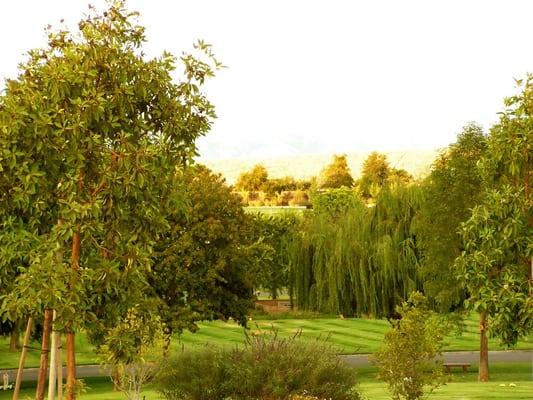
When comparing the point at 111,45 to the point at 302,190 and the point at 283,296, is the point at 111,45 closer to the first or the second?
the point at 283,296

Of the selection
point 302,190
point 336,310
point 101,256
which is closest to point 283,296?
point 336,310

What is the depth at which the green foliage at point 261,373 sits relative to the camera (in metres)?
23.2

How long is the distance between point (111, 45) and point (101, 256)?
11.1 feet

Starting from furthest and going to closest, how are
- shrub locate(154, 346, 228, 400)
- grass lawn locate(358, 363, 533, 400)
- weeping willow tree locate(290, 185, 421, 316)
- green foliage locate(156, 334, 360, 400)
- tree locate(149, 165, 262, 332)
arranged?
weeping willow tree locate(290, 185, 421, 316)
tree locate(149, 165, 262, 332)
grass lawn locate(358, 363, 533, 400)
shrub locate(154, 346, 228, 400)
green foliage locate(156, 334, 360, 400)

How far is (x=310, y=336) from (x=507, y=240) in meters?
35.8

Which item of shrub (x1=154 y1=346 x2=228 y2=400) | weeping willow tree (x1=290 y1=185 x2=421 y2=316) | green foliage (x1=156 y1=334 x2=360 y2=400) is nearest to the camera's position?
green foliage (x1=156 y1=334 x2=360 y2=400)

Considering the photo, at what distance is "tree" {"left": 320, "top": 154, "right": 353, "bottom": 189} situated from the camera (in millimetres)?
153000

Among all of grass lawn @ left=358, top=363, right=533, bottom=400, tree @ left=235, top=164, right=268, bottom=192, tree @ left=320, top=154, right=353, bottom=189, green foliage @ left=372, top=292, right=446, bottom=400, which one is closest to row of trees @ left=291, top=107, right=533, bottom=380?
green foliage @ left=372, top=292, right=446, bottom=400

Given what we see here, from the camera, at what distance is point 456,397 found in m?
27.3

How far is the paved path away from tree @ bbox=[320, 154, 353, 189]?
329 feet

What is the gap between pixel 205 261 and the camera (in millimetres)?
37594

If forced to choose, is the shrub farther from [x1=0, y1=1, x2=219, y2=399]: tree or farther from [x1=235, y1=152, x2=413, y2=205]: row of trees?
[x1=235, y1=152, x2=413, y2=205]: row of trees

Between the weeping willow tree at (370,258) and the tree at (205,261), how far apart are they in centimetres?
1447

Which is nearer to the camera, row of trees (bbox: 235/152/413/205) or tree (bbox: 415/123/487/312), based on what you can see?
tree (bbox: 415/123/487/312)
